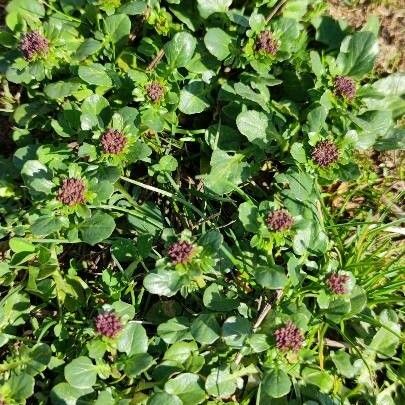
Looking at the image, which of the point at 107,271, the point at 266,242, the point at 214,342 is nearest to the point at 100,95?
the point at 107,271

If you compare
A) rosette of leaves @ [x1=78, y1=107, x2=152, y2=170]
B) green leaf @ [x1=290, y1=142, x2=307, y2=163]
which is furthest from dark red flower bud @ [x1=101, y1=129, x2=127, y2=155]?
green leaf @ [x1=290, y1=142, x2=307, y2=163]

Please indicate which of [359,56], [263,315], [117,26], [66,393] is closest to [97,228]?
[66,393]

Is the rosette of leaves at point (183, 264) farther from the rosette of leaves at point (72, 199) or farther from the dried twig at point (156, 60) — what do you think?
the dried twig at point (156, 60)

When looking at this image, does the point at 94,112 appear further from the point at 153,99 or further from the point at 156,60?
Result: the point at 156,60

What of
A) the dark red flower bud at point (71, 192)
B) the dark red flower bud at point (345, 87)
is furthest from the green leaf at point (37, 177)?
the dark red flower bud at point (345, 87)

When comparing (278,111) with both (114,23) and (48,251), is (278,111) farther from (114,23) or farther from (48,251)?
(48,251)
